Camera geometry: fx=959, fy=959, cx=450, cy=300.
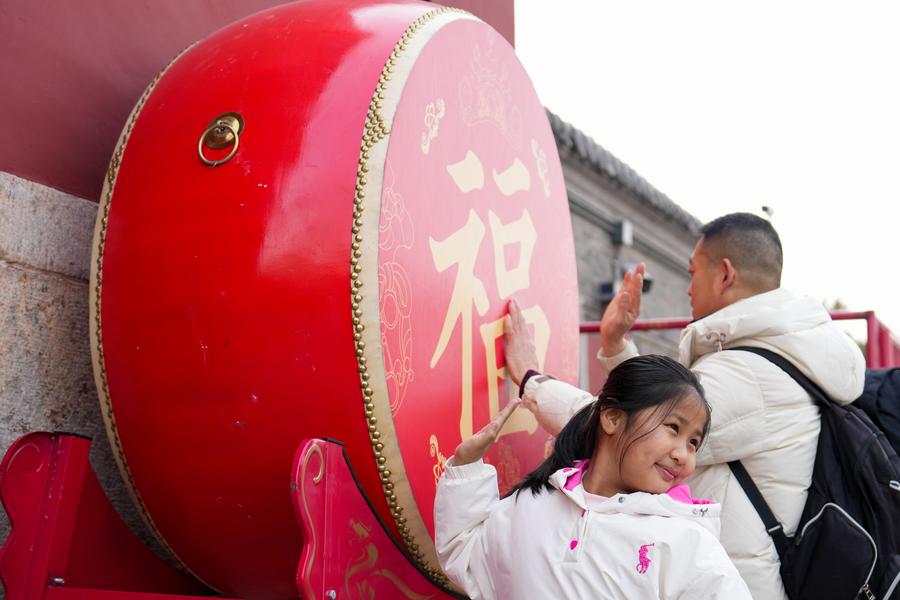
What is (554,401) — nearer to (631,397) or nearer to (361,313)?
(631,397)

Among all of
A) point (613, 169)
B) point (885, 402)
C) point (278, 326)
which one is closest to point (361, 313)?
point (278, 326)

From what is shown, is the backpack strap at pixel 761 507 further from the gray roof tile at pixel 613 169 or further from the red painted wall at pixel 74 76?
the gray roof tile at pixel 613 169

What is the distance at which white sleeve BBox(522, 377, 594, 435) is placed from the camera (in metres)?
1.79

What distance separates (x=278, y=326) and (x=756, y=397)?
2.96ft

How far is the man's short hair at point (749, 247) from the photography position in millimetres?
2020

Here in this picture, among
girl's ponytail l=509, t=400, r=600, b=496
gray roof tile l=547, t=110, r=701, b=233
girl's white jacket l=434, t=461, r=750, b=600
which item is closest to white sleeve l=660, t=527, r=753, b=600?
girl's white jacket l=434, t=461, r=750, b=600

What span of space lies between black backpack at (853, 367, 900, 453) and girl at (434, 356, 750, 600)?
0.64m

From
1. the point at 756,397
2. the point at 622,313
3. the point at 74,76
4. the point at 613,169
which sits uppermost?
the point at 613,169

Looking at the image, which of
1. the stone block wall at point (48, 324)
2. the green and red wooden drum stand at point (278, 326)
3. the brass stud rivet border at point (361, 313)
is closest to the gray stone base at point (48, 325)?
the stone block wall at point (48, 324)

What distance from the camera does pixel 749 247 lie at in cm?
204

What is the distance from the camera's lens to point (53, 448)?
1.55 metres

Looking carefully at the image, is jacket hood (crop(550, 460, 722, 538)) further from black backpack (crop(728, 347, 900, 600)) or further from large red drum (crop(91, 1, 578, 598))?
black backpack (crop(728, 347, 900, 600))

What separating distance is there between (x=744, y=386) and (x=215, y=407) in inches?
37.7

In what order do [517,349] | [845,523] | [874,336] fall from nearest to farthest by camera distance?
[845,523] → [517,349] → [874,336]
